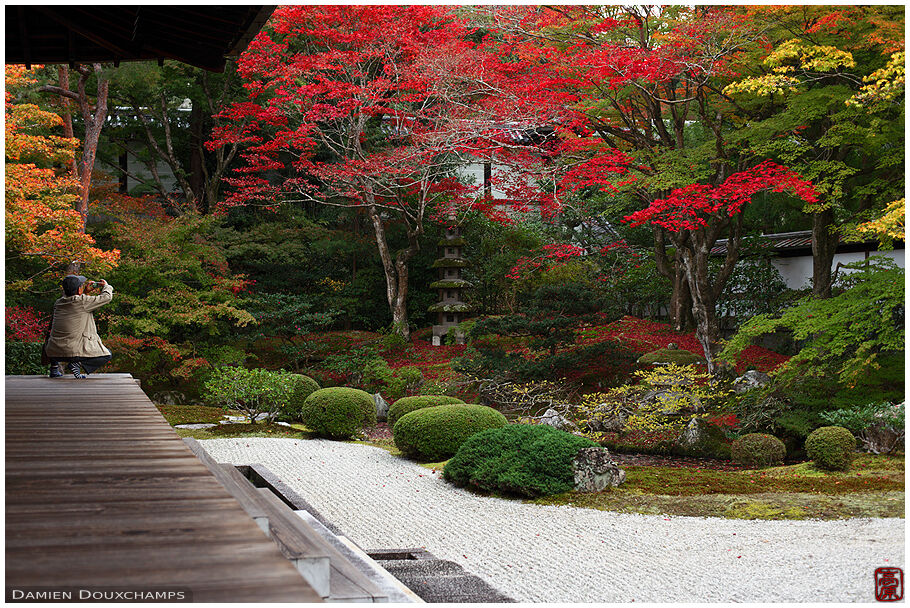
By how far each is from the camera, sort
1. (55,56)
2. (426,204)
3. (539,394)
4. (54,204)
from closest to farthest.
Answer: (55,56), (54,204), (539,394), (426,204)

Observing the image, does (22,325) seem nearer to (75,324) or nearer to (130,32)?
(75,324)

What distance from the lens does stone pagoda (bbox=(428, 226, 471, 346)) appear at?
52.2 ft

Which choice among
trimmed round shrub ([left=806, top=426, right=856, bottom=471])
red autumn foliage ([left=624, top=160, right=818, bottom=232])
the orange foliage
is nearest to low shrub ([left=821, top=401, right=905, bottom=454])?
trimmed round shrub ([left=806, top=426, right=856, bottom=471])

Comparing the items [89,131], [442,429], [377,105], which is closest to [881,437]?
[442,429]

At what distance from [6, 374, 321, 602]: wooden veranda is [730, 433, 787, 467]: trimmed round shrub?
7255 millimetres

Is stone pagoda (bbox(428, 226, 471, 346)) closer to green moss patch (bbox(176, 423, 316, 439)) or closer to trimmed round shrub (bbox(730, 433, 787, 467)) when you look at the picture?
green moss patch (bbox(176, 423, 316, 439))

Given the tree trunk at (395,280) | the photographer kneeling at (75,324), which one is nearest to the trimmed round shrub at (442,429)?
the photographer kneeling at (75,324)

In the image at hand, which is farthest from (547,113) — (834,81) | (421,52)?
(834,81)

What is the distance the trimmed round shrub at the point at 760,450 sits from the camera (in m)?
8.72

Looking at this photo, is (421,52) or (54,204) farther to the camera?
(421,52)

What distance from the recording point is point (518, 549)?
5.28m

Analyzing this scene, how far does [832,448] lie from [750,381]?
320 centimetres

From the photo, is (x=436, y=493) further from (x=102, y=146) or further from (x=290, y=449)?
(x=102, y=146)

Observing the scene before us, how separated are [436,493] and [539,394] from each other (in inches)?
194
